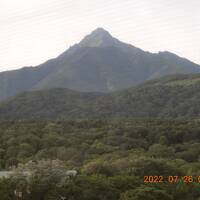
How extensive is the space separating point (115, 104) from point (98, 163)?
123594 mm

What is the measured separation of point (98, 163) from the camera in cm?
3953

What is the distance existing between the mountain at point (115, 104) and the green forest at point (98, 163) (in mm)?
59509

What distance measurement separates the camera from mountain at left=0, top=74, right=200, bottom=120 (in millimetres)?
144875

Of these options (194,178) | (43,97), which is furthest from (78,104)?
(194,178)

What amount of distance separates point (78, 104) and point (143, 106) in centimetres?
3115

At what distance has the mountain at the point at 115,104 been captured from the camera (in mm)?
144875

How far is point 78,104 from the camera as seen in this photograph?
176750mm

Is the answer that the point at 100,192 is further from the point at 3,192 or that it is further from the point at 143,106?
the point at 143,106
